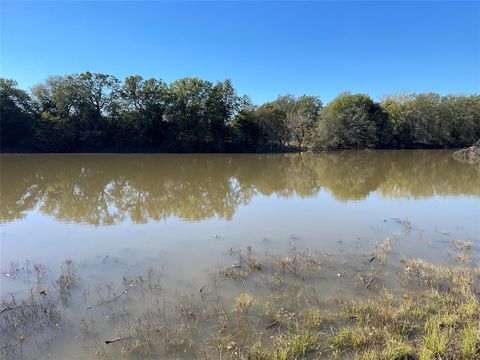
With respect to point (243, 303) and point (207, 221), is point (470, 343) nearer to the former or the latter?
point (243, 303)

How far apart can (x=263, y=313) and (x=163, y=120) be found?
42.7 m

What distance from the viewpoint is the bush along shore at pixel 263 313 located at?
→ 3.51 m

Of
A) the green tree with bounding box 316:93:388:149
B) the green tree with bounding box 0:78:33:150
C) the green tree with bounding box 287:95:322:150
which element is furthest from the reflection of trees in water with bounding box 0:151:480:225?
the green tree with bounding box 287:95:322:150

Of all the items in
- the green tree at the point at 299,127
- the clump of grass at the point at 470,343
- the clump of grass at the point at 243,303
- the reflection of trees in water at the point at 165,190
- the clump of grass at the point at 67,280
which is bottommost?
the clump of grass at the point at 67,280

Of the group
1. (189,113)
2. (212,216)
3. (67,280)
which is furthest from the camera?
(189,113)

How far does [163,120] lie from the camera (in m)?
44.5

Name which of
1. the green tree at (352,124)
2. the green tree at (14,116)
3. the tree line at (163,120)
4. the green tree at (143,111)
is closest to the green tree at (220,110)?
the tree line at (163,120)

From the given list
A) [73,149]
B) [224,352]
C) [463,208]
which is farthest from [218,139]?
[224,352]

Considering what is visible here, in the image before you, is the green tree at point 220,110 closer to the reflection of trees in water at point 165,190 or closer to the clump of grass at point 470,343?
the reflection of trees in water at point 165,190

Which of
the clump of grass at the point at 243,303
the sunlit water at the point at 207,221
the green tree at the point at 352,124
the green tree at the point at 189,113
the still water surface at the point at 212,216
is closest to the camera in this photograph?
the clump of grass at the point at 243,303

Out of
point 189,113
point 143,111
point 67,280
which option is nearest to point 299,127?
point 189,113

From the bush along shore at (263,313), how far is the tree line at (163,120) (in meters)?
38.8

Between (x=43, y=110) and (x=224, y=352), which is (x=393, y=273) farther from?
(x=43, y=110)

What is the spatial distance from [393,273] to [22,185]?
56.8 feet
